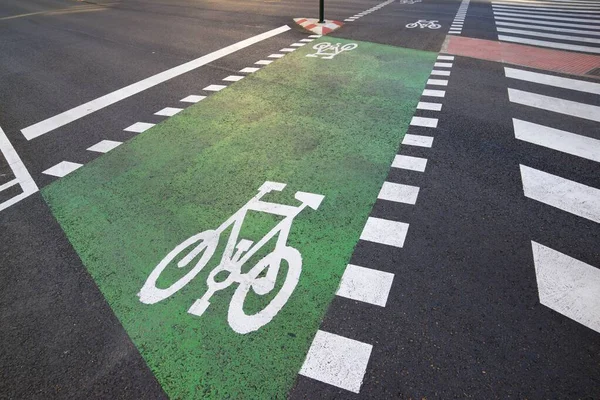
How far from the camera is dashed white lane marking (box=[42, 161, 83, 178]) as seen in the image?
6133 millimetres

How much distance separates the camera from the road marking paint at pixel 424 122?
717 cm

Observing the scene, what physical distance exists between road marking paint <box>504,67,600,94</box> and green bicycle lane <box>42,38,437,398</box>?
101 inches

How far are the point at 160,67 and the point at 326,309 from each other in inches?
387

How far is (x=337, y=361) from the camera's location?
3195 millimetres

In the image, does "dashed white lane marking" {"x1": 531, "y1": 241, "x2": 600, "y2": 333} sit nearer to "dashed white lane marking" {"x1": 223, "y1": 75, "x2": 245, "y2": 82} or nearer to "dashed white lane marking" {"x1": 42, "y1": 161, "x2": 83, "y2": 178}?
"dashed white lane marking" {"x1": 42, "y1": 161, "x2": 83, "y2": 178}

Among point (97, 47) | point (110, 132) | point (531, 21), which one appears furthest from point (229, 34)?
point (531, 21)

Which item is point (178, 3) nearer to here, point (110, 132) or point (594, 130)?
point (110, 132)

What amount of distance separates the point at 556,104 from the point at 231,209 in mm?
7089

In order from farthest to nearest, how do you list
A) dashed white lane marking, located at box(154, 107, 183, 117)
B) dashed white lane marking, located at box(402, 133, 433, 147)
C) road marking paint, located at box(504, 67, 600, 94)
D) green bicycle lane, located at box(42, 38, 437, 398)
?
road marking paint, located at box(504, 67, 600, 94)
dashed white lane marking, located at box(154, 107, 183, 117)
dashed white lane marking, located at box(402, 133, 433, 147)
green bicycle lane, located at box(42, 38, 437, 398)

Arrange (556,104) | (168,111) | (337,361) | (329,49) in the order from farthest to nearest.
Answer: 1. (329,49)
2. (168,111)
3. (556,104)
4. (337,361)

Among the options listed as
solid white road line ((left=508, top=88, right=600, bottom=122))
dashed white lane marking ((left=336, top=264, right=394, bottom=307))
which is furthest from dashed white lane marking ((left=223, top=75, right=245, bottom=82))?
dashed white lane marking ((left=336, top=264, right=394, bottom=307))

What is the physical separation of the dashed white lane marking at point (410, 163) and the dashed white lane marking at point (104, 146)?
4.69 meters

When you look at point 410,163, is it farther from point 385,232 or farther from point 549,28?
point 549,28

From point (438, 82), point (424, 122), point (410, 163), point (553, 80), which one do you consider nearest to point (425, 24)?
point (553, 80)
